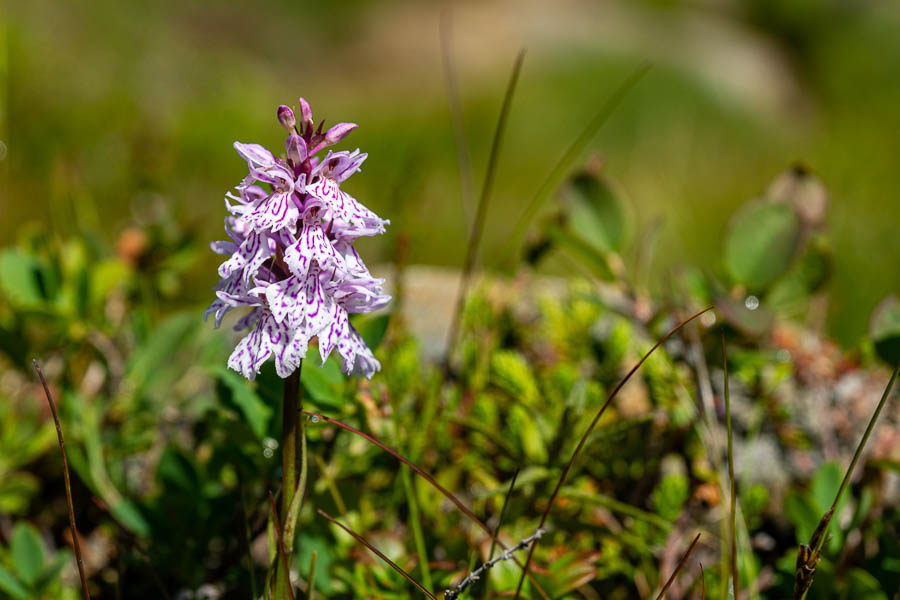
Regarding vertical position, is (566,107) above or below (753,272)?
above

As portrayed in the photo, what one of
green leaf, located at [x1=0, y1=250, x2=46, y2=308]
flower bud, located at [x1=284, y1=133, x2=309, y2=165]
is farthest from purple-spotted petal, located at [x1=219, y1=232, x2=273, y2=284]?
green leaf, located at [x1=0, y1=250, x2=46, y2=308]

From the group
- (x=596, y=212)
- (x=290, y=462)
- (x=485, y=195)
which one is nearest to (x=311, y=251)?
(x=290, y=462)

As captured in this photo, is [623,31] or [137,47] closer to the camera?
[137,47]

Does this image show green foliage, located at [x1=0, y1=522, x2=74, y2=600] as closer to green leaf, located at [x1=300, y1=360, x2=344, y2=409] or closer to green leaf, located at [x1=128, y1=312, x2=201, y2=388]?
green leaf, located at [x1=128, y1=312, x2=201, y2=388]

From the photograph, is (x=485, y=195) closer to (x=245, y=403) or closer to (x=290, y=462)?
(x=245, y=403)

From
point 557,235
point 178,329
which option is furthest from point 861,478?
point 178,329

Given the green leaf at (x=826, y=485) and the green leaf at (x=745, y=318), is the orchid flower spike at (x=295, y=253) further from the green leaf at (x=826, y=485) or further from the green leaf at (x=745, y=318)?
the green leaf at (x=826, y=485)

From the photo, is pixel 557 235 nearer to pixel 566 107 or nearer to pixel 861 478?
pixel 861 478

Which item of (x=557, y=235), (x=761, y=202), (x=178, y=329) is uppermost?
(x=761, y=202)
